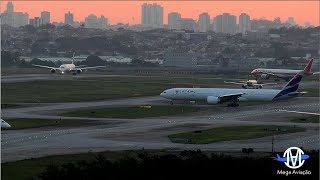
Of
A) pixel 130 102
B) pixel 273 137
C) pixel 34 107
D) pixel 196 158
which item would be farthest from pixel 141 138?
pixel 130 102

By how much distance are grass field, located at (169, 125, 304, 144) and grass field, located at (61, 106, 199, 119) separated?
1792cm

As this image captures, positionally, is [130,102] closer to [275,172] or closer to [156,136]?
[156,136]

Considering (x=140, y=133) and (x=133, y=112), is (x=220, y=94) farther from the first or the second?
(x=140, y=133)

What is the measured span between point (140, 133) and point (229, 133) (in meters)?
8.80

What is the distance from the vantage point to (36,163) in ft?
195

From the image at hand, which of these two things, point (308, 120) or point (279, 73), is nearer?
point (308, 120)

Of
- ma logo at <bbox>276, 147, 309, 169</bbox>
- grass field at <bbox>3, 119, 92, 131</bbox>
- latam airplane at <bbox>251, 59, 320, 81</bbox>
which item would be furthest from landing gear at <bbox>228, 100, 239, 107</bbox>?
latam airplane at <bbox>251, 59, 320, 81</bbox>

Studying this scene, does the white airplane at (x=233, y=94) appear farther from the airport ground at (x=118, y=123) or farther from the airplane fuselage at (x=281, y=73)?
the airplane fuselage at (x=281, y=73)

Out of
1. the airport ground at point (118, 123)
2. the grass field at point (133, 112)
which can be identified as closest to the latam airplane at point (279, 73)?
the airport ground at point (118, 123)

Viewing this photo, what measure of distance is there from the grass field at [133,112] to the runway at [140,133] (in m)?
2.70

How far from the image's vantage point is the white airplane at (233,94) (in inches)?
4419

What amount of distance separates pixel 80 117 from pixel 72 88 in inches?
2170

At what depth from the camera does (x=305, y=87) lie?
538ft

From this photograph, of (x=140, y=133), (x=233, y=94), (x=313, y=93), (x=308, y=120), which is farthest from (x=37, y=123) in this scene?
(x=313, y=93)
